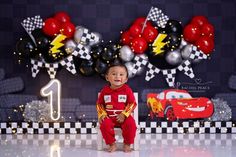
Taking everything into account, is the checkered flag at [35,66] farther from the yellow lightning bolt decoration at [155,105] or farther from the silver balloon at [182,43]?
the silver balloon at [182,43]

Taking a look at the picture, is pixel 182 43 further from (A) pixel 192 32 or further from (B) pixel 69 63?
(B) pixel 69 63

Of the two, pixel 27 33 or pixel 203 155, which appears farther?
pixel 27 33

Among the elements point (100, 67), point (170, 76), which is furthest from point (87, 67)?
point (170, 76)

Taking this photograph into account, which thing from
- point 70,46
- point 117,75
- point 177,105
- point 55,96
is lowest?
point 177,105

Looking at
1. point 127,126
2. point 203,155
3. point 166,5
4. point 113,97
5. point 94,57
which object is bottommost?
point 203,155

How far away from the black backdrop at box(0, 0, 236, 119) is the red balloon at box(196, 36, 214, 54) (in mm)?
188

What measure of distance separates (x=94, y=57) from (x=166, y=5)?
44.2 inches

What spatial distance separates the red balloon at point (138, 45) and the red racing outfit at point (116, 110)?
95 centimetres

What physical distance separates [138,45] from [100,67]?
52cm

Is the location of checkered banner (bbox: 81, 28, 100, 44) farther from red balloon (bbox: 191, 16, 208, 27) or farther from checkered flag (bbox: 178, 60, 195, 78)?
red balloon (bbox: 191, 16, 208, 27)

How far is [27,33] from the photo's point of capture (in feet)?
19.3

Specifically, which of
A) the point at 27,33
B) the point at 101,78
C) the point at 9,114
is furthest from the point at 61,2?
the point at 9,114

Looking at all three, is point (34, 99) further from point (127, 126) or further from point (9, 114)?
point (127, 126)

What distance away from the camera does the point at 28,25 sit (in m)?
5.88
